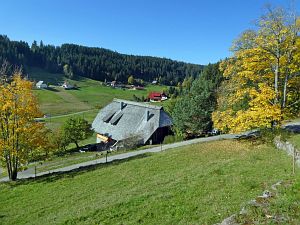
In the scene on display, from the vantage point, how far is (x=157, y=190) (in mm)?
17938

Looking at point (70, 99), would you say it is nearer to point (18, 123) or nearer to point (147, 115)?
point (147, 115)

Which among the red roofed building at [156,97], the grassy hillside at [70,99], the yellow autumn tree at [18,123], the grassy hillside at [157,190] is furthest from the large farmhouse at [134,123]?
the red roofed building at [156,97]

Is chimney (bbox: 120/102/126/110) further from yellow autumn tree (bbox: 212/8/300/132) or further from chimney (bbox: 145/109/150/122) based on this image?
yellow autumn tree (bbox: 212/8/300/132)

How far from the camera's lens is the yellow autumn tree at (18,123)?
96.9 ft

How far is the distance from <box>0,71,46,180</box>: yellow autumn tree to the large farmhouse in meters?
25.6

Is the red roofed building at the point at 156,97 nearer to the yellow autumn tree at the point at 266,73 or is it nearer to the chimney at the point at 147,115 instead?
the chimney at the point at 147,115

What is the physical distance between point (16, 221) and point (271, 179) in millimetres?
13710

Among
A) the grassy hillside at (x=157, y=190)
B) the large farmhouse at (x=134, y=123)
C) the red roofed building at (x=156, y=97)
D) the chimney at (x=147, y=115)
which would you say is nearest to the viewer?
the grassy hillside at (x=157, y=190)

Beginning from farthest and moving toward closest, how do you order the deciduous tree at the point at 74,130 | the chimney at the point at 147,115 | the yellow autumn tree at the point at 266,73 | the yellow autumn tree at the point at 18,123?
1. the deciduous tree at the point at 74,130
2. the chimney at the point at 147,115
3. the yellow autumn tree at the point at 18,123
4. the yellow autumn tree at the point at 266,73

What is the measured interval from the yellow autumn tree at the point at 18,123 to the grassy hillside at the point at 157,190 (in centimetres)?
279

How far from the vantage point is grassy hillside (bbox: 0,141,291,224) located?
1435cm

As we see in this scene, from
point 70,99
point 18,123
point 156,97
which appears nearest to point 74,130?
point 18,123

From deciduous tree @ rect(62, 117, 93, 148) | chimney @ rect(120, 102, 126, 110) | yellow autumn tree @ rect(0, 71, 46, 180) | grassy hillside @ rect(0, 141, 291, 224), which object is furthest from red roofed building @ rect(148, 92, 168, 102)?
grassy hillside @ rect(0, 141, 291, 224)

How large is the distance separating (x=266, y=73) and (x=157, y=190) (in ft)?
54.0
